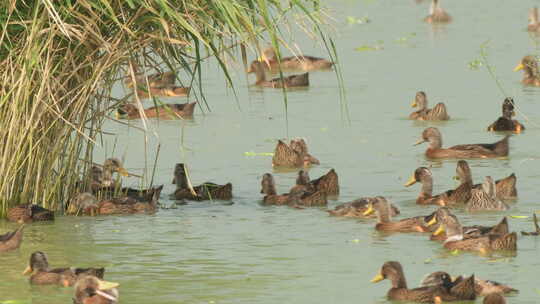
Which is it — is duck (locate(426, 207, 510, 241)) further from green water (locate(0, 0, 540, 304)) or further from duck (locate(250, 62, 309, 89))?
duck (locate(250, 62, 309, 89))

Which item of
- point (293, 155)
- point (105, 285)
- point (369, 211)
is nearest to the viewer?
point (105, 285)

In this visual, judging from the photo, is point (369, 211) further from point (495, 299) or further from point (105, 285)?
point (495, 299)

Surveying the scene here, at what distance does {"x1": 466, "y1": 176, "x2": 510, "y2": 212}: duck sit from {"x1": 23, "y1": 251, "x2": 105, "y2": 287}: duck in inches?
192

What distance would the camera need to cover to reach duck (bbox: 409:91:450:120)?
2296 cm

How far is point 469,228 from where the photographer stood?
1400cm

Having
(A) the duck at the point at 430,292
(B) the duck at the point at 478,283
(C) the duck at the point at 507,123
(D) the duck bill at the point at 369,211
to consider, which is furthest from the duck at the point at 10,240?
(C) the duck at the point at 507,123

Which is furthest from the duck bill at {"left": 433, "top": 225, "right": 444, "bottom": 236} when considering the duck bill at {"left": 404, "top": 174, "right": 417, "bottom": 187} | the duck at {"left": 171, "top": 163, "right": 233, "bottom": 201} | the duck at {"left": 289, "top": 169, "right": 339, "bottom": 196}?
the duck at {"left": 171, "top": 163, "right": 233, "bottom": 201}

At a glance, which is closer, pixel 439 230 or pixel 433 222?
pixel 439 230

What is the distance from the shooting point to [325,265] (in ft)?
42.6

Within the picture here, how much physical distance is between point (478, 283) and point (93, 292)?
9.70ft

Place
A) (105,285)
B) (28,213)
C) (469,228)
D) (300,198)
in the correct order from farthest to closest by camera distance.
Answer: (300,198), (28,213), (469,228), (105,285)

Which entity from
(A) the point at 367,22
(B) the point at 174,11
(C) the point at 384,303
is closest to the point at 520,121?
(B) the point at 174,11

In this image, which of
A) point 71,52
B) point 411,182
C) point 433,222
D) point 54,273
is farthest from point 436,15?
point 54,273

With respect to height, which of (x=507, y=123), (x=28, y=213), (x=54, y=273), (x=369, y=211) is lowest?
(x=54, y=273)
